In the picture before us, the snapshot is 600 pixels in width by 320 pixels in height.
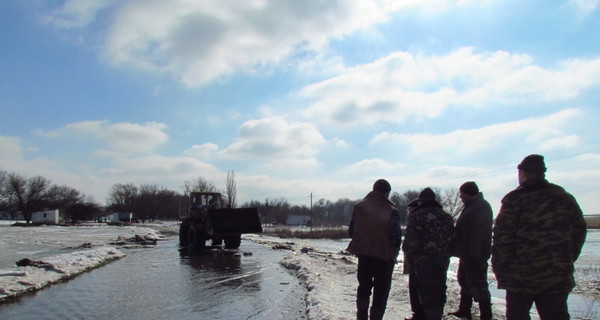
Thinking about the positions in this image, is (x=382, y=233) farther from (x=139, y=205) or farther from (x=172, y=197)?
(x=172, y=197)

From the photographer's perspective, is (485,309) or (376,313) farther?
(485,309)

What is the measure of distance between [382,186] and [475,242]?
1.33 m

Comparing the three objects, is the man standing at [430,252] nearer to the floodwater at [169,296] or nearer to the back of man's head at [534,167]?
the back of man's head at [534,167]

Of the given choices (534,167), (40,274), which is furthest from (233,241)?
(534,167)

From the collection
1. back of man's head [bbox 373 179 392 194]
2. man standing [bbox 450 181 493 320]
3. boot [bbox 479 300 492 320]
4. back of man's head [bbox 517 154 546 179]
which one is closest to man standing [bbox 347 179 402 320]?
back of man's head [bbox 373 179 392 194]

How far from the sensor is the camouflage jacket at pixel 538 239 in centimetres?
355

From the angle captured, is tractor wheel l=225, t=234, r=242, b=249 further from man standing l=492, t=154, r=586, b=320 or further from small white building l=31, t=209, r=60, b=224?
small white building l=31, t=209, r=60, b=224

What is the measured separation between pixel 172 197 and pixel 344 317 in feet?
448

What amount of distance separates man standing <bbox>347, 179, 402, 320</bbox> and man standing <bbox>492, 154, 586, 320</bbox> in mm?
1601

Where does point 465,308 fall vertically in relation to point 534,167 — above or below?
below

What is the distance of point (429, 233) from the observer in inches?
200

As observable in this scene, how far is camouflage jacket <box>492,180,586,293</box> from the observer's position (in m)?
3.55

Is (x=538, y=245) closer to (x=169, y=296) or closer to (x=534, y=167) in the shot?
(x=534, y=167)

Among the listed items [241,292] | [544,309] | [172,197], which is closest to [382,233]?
[544,309]
